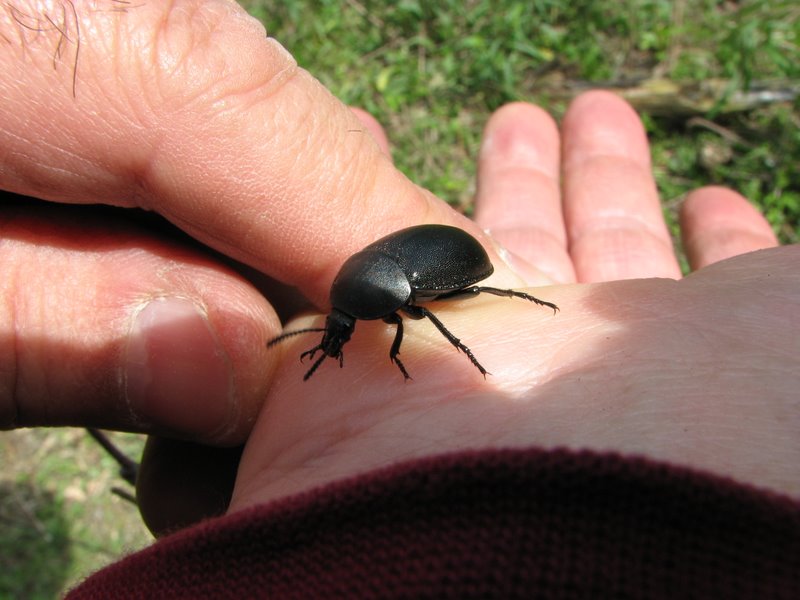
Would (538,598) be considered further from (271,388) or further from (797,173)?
(797,173)

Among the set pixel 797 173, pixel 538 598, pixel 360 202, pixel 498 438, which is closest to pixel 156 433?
pixel 360 202

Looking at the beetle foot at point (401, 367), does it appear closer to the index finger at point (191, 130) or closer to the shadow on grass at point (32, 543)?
the index finger at point (191, 130)

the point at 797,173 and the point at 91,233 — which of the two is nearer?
the point at 91,233

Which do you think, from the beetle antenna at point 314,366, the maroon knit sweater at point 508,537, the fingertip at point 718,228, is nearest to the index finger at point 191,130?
the beetle antenna at point 314,366

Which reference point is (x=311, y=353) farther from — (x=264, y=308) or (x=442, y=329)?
(x=442, y=329)

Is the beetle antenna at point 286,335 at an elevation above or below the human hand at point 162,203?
below

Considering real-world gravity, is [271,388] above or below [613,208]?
below
